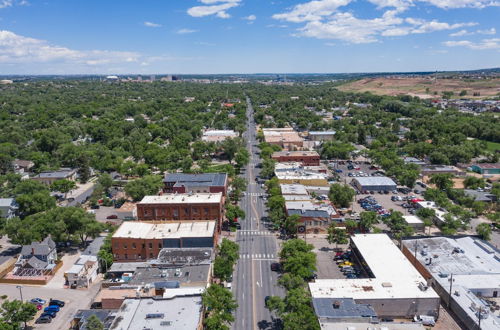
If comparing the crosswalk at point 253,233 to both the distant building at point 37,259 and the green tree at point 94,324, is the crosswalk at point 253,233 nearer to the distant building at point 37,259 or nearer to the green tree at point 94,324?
the distant building at point 37,259

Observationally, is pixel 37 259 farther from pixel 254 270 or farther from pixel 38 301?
pixel 254 270

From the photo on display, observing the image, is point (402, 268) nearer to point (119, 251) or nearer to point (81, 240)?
point (119, 251)

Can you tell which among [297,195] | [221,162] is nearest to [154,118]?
[221,162]

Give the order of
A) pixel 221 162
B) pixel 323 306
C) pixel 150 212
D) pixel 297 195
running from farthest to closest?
pixel 221 162, pixel 297 195, pixel 150 212, pixel 323 306

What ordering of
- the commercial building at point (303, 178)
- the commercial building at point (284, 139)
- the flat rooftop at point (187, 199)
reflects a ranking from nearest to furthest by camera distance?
1. the flat rooftop at point (187, 199)
2. the commercial building at point (303, 178)
3. the commercial building at point (284, 139)

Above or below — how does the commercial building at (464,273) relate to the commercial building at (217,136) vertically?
below

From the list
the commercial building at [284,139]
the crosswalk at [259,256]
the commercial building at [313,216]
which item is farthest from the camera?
the commercial building at [284,139]

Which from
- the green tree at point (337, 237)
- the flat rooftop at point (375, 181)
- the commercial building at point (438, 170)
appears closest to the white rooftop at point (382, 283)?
the green tree at point (337, 237)
